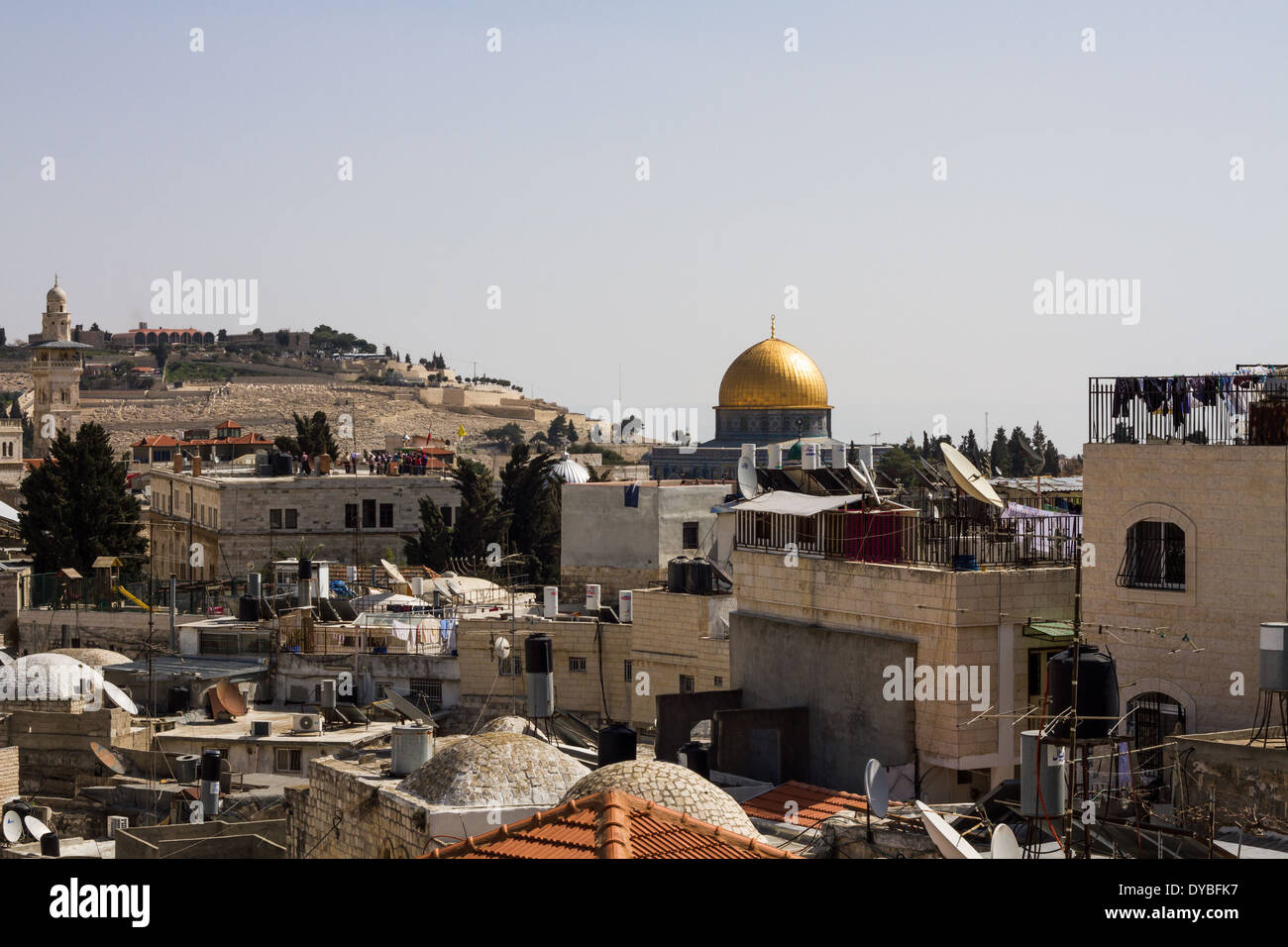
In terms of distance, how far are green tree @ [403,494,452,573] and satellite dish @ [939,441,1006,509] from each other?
2534cm

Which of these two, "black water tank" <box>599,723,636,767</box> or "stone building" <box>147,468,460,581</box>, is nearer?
"black water tank" <box>599,723,636,767</box>

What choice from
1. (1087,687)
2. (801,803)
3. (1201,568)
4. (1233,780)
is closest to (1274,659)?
(1233,780)

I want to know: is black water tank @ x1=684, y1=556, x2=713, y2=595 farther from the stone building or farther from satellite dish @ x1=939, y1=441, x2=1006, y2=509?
the stone building

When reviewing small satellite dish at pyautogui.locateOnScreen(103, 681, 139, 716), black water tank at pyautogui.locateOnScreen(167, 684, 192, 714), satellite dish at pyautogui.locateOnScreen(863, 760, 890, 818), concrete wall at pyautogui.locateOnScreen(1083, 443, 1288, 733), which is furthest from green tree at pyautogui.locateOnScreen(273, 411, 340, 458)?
satellite dish at pyautogui.locateOnScreen(863, 760, 890, 818)

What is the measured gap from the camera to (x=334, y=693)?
23.0 metres

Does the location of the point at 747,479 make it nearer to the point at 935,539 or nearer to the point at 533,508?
the point at 935,539

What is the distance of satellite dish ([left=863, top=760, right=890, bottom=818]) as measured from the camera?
33.0 feet

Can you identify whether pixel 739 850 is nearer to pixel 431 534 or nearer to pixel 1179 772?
pixel 1179 772

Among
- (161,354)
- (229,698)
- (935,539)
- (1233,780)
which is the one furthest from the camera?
(161,354)

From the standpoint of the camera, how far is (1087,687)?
1173 cm

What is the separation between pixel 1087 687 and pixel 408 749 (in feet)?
16.2

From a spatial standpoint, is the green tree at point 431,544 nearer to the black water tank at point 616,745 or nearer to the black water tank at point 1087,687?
the black water tank at point 616,745

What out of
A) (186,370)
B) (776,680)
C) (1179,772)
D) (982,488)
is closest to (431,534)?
A: (776,680)
